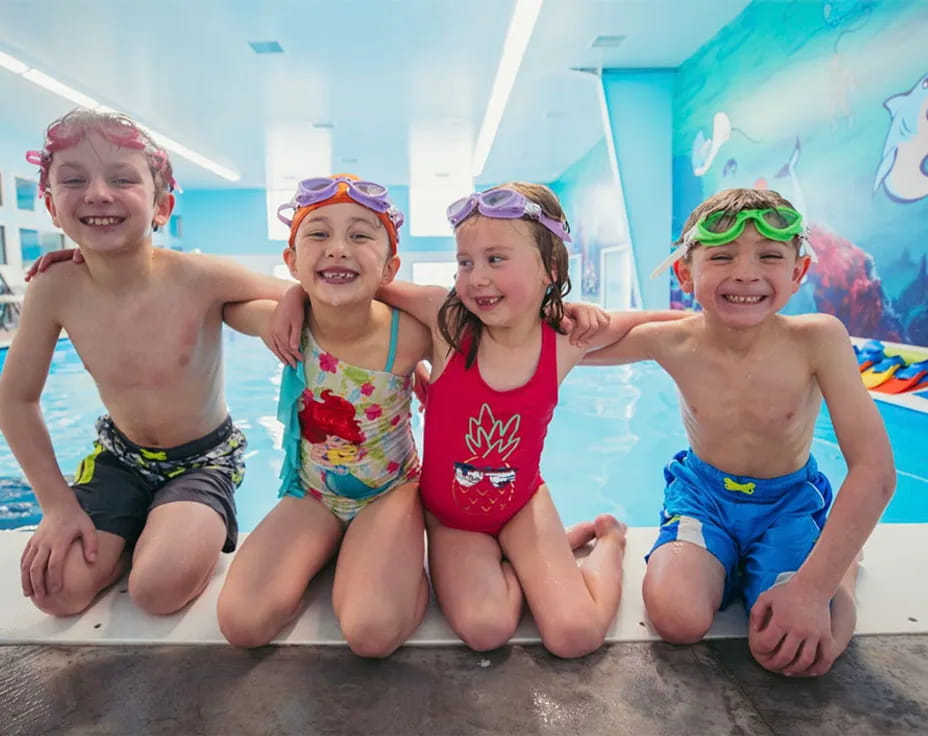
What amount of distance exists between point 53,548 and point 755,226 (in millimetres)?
2484

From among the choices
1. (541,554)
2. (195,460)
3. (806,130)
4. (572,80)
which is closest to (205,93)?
(572,80)

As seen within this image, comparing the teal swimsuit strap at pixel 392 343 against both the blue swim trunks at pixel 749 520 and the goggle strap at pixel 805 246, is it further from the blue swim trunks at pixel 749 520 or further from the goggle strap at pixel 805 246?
the goggle strap at pixel 805 246

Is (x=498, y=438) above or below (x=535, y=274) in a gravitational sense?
below

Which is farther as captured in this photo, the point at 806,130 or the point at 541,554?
the point at 806,130

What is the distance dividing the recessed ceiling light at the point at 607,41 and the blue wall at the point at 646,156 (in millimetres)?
1149

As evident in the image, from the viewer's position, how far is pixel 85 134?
213cm

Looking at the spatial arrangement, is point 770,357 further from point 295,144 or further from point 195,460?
point 295,144

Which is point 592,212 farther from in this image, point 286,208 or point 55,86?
point 286,208

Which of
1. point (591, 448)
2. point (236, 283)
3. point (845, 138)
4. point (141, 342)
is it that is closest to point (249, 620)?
point (141, 342)

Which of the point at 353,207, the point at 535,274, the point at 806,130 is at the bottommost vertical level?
the point at 535,274

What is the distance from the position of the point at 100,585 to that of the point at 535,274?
70.8 inches

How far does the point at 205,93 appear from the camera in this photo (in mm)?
11422

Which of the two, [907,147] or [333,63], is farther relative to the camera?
[333,63]

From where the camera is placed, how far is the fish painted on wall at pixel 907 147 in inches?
205
